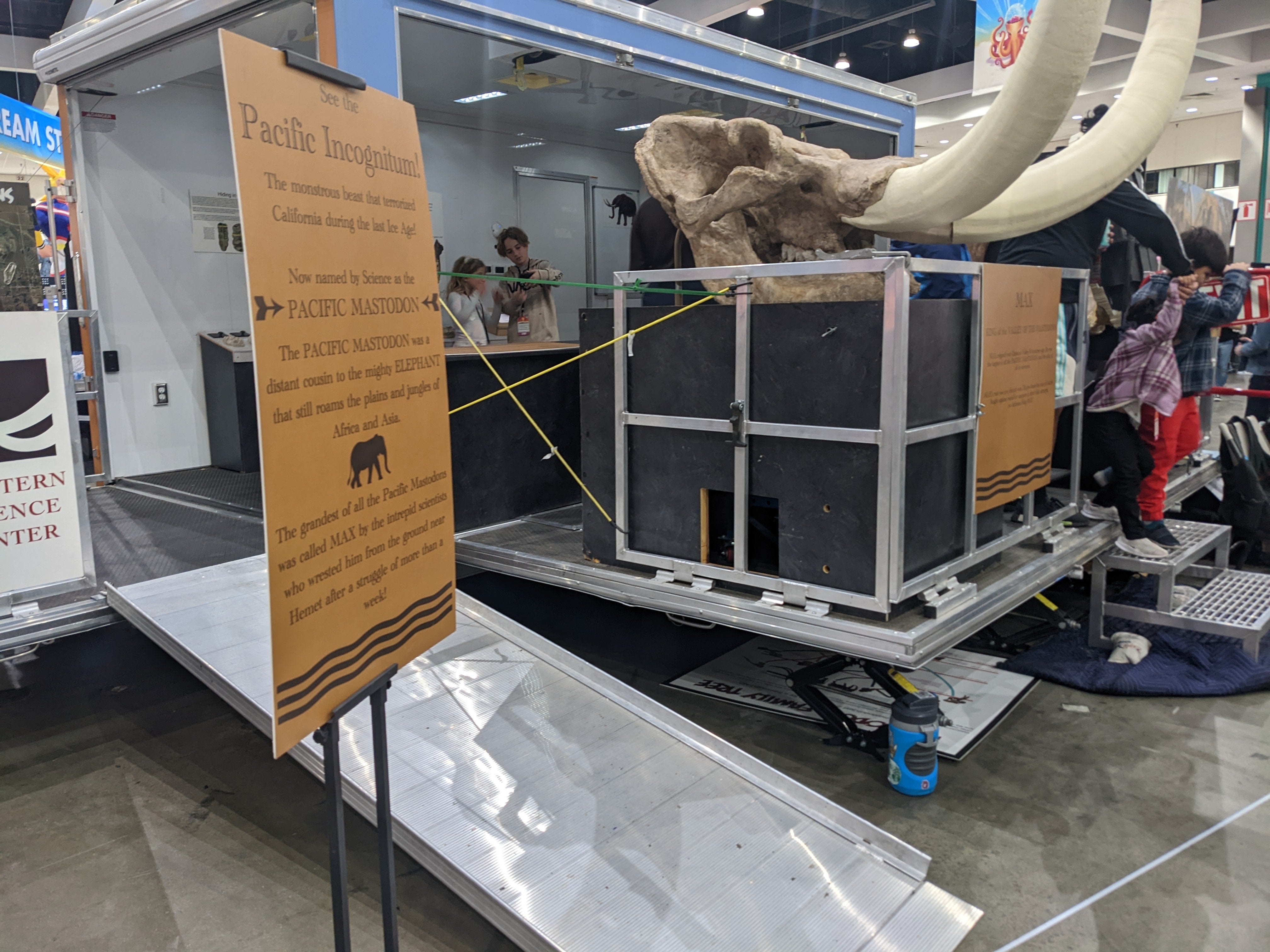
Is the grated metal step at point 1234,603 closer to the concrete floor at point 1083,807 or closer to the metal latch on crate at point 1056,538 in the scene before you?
the concrete floor at point 1083,807

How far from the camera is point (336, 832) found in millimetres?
1650

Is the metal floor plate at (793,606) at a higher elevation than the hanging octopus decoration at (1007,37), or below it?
below

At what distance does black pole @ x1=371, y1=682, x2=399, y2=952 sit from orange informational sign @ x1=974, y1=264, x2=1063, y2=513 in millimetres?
2615

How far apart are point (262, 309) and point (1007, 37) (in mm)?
8767

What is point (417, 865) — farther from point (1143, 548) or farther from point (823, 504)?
point (1143, 548)

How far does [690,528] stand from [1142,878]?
1.87 metres

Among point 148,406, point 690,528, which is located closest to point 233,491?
point 148,406

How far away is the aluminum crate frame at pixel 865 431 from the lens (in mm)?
3105

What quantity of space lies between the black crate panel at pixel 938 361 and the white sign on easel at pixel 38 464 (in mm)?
3002

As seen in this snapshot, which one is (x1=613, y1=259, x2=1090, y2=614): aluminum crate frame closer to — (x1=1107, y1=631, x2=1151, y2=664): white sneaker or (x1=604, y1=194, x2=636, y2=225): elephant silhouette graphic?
(x1=1107, y1=631, x2=1151, y2=664): white sneaker

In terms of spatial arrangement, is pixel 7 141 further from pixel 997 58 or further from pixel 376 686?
pixel 997 58

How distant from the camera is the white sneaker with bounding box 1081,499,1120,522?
484 cm

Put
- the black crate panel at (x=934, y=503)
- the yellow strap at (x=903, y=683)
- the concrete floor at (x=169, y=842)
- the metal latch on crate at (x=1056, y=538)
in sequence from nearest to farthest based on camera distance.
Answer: the concrete floor at (x=169, y=842)
the black crate panel at (x=934, y=503)
the yellow strap at (x=903, y=683)
the metal latch on crate at (x=1056, y=538)

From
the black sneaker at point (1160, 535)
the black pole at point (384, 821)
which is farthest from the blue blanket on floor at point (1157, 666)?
the black pole at point (384, 821)
